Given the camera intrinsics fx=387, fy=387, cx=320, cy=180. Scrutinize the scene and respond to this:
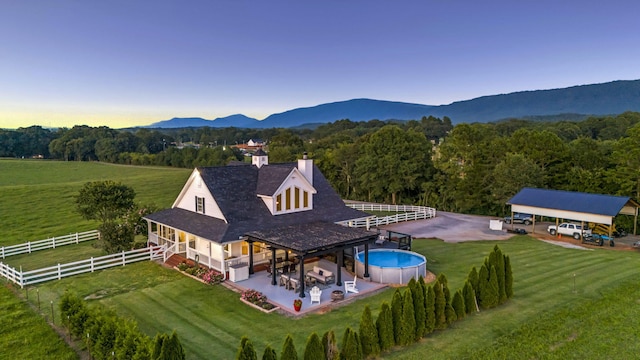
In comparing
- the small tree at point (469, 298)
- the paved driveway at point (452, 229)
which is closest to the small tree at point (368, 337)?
the small tree at point (469, 298)

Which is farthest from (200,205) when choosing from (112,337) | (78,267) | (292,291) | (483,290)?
(483,290)

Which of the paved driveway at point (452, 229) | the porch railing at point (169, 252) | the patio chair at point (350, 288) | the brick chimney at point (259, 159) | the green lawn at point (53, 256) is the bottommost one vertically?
the paved driveway at point (452, 229)

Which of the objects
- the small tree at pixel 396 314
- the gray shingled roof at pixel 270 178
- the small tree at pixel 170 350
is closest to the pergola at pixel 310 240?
the gray shingled roof at pixel 270 178

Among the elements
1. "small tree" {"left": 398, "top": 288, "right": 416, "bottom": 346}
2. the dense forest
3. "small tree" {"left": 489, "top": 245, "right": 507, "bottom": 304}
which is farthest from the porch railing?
the dense forest

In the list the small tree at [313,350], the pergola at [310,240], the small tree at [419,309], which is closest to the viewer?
the small tree at [313,350]

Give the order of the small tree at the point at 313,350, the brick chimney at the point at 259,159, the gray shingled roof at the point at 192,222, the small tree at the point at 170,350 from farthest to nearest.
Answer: the brick chimney at the point at 259,159 < the gray shingled roof at the point at 192,222 < the small tree at the point at 313,350 < the small tree at the point at 170,350

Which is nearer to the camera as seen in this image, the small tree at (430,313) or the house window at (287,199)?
the small tree at (430,313)

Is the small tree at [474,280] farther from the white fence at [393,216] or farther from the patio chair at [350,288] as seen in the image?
the white fence at [393,216]

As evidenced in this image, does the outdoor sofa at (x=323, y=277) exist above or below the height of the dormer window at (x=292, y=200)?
below

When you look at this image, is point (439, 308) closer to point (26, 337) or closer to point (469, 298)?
point (469, 298)
